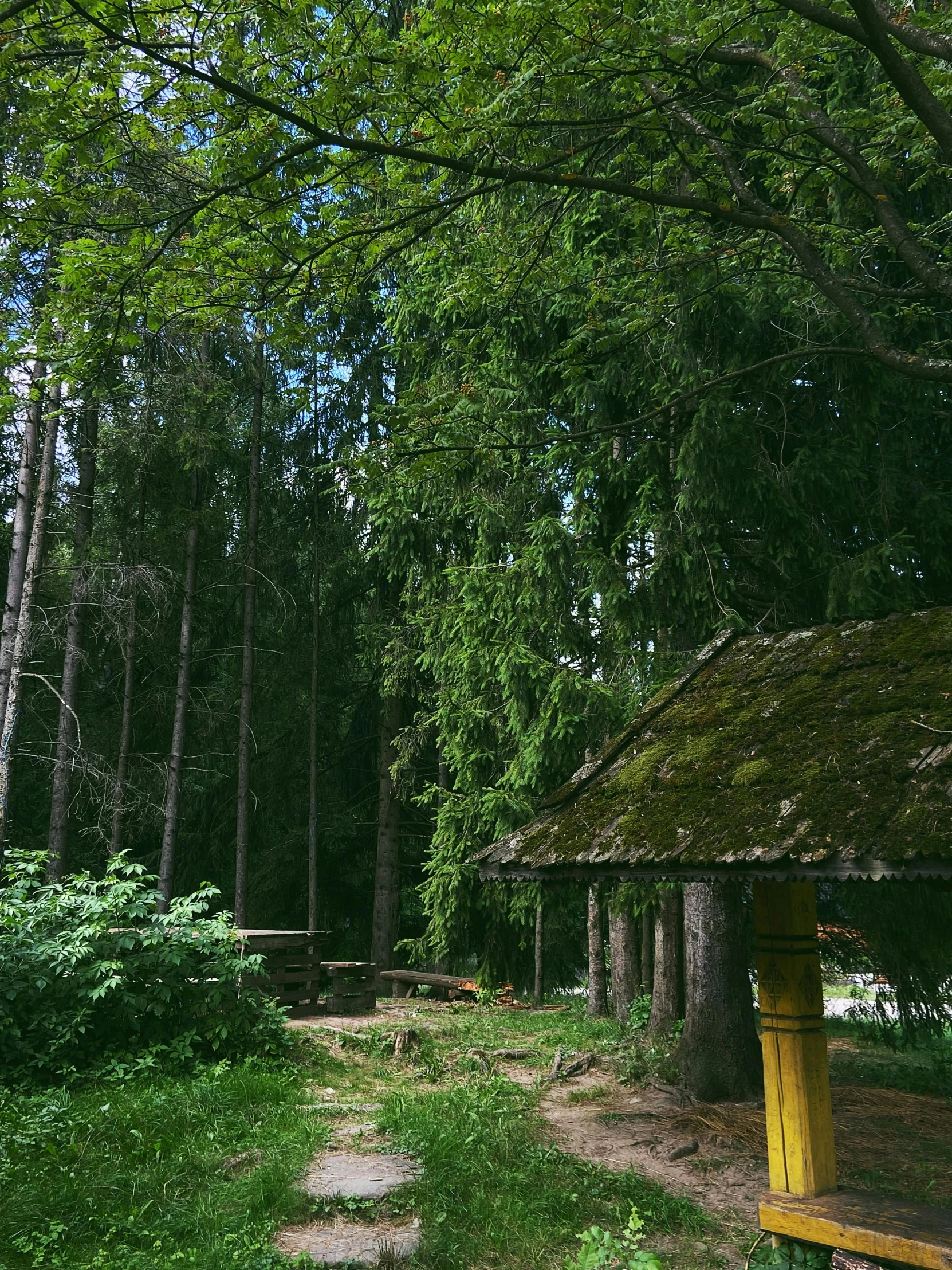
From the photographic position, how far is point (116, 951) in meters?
8.52

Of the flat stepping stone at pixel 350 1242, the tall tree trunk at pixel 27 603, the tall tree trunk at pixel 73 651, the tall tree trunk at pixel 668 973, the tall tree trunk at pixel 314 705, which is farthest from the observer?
the tall tree trunk at pixel 314 705

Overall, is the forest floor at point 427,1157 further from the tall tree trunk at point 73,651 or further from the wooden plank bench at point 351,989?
the tall tree trunk at point 73,651

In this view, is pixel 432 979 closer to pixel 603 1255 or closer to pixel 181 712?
pixel 181 712

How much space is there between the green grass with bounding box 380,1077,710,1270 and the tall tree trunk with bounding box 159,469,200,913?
8.53m

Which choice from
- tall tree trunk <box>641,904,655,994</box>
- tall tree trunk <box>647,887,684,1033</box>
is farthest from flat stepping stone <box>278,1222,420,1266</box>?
tall tree trunk <box>641,904,655,994</box>

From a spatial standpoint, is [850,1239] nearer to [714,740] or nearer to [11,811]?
[714,740]

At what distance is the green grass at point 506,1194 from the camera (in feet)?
17.3

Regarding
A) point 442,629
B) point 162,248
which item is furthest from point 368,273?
point 442,629

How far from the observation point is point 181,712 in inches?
631

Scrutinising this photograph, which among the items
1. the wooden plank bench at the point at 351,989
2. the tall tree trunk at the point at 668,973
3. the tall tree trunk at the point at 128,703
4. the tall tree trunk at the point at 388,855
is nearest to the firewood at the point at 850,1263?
the tall tree trunk at the point at 668,973

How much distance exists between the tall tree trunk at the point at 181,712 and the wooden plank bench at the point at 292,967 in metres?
3.44

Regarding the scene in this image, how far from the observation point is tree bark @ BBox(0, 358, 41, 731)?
446 inches

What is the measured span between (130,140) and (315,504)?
12985 mm

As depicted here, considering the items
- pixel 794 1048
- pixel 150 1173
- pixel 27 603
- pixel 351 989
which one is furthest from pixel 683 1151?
pixel 27 603
